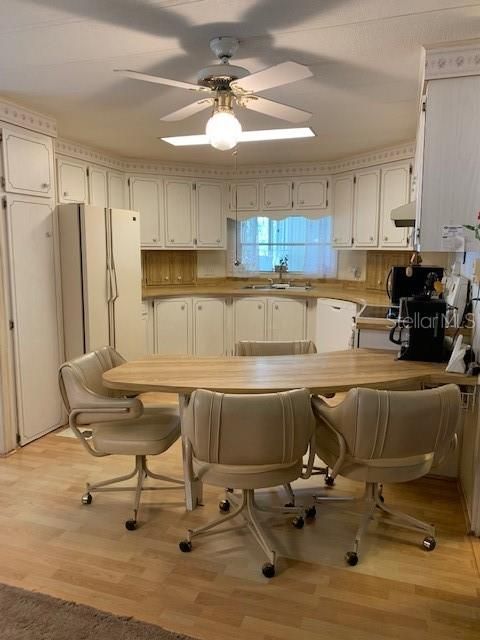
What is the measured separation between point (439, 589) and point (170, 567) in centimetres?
119

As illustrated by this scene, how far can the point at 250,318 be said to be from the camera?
564 centimetres

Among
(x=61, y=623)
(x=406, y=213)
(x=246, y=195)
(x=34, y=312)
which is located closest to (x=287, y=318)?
(x=246, y=195)

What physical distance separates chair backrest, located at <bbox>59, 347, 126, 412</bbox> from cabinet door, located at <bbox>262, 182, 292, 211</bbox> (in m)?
3.47

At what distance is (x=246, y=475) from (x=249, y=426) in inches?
11.1

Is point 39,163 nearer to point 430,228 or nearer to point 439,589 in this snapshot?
point 430,228

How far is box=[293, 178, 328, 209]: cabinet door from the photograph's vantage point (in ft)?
17.9

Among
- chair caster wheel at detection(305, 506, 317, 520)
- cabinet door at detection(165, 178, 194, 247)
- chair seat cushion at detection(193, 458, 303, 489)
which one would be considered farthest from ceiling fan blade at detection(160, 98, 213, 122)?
cabinet door at detection(165, 178, 194, 247)

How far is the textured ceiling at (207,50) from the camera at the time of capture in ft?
6.56

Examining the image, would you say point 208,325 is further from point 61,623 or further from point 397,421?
point 61,623

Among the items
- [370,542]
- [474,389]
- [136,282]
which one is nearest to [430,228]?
[474,389]

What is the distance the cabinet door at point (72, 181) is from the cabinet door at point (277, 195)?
2.13 metres

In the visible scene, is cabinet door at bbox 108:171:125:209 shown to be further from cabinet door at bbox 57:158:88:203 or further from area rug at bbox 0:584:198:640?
area rug at bbox 0:584:198:640

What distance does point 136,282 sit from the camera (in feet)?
14.5

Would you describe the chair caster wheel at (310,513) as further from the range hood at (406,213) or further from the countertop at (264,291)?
the countertop at (264,291)
